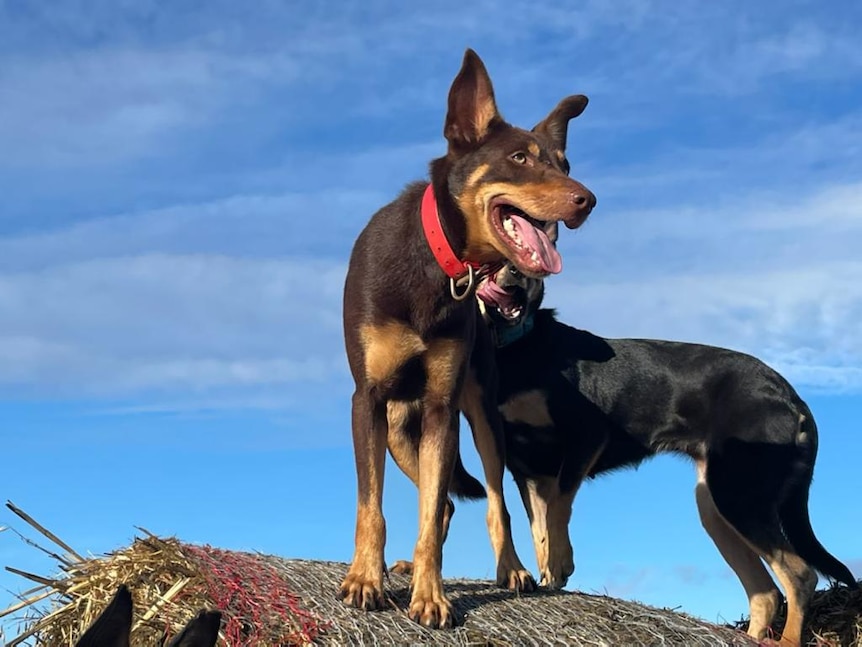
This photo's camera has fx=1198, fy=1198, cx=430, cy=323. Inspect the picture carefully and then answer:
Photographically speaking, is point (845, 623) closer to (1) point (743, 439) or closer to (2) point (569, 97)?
(1) point (743, 439)

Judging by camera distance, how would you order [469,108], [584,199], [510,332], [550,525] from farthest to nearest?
[510,332], [550,525], [469,108], [584,199]

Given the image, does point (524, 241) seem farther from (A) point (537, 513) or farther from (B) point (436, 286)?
(A) point (537, 513)

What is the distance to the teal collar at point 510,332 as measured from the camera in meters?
8.52

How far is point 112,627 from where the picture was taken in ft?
12.4

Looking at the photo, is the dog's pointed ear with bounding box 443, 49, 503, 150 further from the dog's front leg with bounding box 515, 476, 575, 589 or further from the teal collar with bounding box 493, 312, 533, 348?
the dog's front leg with bounding box 515, 476, 575, 589

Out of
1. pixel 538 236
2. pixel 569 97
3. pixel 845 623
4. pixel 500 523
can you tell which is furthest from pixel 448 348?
pixel 845 623

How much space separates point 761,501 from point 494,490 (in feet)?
Result: 9.79

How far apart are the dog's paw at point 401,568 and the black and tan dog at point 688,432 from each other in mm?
1663

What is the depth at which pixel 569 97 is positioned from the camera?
275 inches

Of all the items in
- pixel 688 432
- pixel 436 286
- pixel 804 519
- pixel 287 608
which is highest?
pixel 688 432

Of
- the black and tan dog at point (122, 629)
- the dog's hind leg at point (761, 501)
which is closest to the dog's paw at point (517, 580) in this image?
the dog's hind leg at point (761, 501)

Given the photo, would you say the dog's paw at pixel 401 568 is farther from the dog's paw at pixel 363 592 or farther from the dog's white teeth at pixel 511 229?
the dog's white teeth at pixel 511 229

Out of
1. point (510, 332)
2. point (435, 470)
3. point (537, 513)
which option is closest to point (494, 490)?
point (435, 470)

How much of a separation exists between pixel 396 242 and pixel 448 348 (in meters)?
0.61
